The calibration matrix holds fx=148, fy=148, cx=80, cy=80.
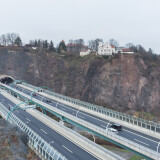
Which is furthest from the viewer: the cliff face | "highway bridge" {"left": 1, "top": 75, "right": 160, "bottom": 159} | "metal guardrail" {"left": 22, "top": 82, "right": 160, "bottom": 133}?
the cliff face

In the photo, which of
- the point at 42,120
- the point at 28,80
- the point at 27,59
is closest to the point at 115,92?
the point at 42,120

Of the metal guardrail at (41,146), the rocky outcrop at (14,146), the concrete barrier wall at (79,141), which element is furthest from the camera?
the rocky outcrop at (14,146)

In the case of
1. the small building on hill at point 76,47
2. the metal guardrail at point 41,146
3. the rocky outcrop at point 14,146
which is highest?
the small building on hill at point 76,47

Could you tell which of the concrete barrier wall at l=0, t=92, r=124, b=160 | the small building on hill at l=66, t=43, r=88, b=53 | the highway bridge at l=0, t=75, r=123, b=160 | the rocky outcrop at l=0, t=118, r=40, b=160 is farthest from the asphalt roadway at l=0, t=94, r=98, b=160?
the small building on hill at l=66, t=43, r=88, b=53

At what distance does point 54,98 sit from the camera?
181 feet

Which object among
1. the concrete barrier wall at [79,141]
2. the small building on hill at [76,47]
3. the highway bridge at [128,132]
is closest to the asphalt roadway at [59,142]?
the concrete barrier wall at [79,141]

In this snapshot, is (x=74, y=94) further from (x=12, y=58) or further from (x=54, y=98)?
(x=12, y=58)

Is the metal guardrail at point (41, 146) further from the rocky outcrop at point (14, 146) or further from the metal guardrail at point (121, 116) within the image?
the metal guardrail at point (121, 116)

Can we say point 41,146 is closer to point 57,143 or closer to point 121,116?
point 57,143

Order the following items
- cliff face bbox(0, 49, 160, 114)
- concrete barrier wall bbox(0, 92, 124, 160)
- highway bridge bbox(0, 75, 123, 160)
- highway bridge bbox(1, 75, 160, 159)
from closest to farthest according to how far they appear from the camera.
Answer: concrete barrier wall bbox(0, 92, 124, 160) < highway bridge bbox(0, 75, 123, 160) < highway bridge bbox(1, 75, 160, 159) < cliff face bbox(0, 49, 160, 114)

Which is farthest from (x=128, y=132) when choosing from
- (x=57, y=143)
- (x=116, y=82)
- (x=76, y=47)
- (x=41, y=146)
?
(x=76, y=47)

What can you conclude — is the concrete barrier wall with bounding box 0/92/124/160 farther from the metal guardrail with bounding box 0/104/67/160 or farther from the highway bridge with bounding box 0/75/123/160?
the metal guardrail with bounding box 0/104/67/160

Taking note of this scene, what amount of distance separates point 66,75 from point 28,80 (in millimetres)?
24834

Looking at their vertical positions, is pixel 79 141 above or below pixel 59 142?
above
